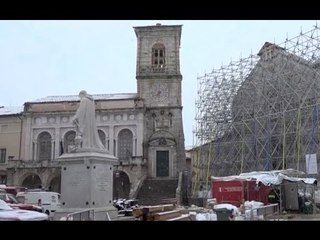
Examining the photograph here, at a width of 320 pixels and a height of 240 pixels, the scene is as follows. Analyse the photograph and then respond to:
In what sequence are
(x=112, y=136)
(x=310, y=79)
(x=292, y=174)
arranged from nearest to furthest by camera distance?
(x=292, y=174) < (x=310, y=79) < (x=112, y=136)

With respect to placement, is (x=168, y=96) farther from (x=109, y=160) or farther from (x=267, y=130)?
(x=109, y=160)

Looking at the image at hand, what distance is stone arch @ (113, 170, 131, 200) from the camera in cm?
4297

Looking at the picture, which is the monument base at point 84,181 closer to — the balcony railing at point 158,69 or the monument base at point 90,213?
the monument base at point 90,213

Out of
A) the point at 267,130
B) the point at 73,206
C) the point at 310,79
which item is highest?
the point at 310,79

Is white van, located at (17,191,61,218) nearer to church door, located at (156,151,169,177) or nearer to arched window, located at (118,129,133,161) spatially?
church door, located at (156,151,169,177)

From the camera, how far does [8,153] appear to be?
4734cm

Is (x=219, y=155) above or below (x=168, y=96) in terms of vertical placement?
below

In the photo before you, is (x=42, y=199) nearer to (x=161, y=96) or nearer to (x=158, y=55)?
(x=161, y=96)

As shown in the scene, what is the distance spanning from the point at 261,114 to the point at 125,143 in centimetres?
1612

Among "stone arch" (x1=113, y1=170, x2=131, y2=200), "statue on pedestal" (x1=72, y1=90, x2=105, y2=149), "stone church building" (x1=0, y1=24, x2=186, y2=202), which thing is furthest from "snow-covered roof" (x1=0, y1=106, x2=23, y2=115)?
"statue on pedestal" (x1=72, y1=90, x2=105, y2=149)

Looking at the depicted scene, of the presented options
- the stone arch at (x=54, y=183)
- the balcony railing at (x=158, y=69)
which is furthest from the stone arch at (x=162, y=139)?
the stone arch at (x=54, y=183)

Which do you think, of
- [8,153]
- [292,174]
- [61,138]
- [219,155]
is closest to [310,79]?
[292,174]
